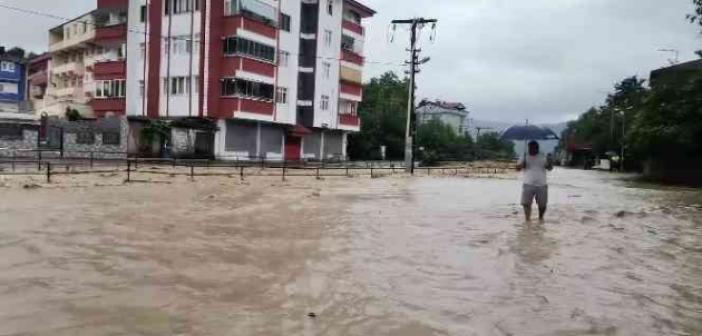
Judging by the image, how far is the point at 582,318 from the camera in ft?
18.7

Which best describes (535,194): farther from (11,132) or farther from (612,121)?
(612,121)

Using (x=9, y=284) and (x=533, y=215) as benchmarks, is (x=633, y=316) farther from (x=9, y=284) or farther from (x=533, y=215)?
(x=533, y=215)

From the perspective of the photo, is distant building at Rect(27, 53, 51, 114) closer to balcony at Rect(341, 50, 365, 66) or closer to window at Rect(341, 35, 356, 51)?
window at Rect(341, 35, 356, 51)

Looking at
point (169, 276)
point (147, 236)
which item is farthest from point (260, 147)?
point (169, 276)

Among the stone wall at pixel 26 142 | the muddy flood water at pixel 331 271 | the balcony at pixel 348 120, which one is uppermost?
the balcony at pixel 348 120

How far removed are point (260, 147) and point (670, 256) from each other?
114ft

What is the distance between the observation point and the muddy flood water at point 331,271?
5320mm

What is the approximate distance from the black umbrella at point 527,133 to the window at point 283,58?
28.2 metres

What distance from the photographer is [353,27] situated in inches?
2074

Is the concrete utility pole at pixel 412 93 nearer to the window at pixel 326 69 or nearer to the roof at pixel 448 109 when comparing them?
the window at pixel 326 69

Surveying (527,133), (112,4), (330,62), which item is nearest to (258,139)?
(330,62)

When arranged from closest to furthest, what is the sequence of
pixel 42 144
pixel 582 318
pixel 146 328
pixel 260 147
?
pixel 146 328 < pixel 582 318 < pixel 42 144 < pixel 260 147

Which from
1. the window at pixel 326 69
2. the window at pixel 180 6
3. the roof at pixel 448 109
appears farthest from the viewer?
the roof at pixel 448 109

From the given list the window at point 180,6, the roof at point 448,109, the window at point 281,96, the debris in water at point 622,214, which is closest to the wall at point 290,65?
the window at point 281,96
